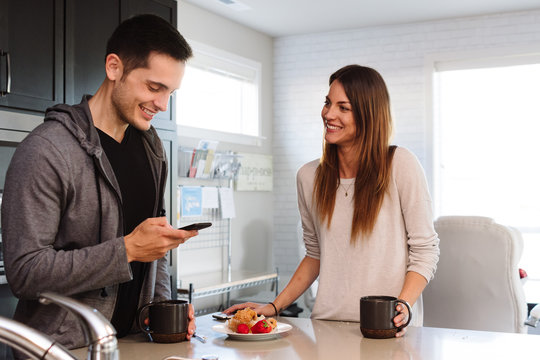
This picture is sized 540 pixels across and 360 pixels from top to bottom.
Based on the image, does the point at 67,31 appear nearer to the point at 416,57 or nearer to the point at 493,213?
the point at 416,57

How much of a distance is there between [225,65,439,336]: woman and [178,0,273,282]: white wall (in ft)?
9.96

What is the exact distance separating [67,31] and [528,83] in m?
4.10

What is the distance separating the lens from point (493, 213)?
558 centimetres

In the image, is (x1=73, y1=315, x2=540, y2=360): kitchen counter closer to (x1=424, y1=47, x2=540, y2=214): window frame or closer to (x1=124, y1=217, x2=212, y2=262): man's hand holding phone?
(x1=124, y1=217, x2=212, y2=262): man's hand holding phone

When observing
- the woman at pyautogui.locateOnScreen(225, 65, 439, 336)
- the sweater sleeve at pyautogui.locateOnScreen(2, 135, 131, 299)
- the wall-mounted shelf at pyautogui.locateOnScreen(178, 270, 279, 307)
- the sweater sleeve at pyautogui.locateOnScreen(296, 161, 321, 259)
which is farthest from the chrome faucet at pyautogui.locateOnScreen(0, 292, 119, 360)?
the wall-mounted shelf at pyautogui.locateOnScreen(178, 270, 279, 307)

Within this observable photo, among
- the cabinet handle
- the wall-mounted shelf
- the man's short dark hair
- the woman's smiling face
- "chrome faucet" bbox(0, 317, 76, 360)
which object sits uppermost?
the cabinet handle

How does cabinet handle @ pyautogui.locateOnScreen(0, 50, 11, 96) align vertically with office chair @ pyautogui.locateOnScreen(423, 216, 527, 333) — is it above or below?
above

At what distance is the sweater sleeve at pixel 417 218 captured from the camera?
1.88 meters

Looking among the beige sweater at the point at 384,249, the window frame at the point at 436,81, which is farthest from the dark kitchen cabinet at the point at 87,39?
the window frame at the point at 436,81

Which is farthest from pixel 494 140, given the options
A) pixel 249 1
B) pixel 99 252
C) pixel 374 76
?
pixel 99 252

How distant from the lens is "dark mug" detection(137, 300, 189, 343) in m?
1.47

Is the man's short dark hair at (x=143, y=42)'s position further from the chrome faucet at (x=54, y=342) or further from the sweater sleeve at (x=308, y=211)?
the chrome faucet at (x=54, y=342)

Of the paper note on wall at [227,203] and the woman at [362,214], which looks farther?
the paper note on wall at [227,203]

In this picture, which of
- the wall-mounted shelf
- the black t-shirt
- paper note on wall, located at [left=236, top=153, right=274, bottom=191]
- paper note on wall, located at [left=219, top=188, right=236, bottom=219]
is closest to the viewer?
the black t-shirt
